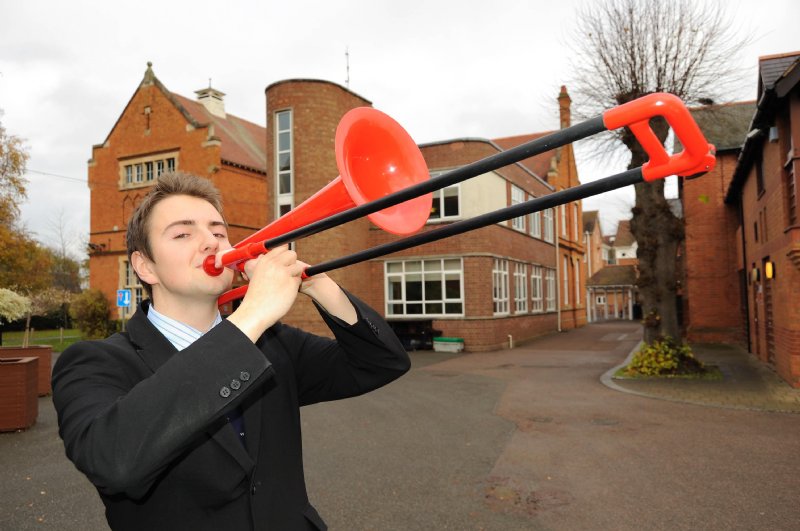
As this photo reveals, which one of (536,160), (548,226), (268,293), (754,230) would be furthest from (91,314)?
(268,293)

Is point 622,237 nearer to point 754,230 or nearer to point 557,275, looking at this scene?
point 557,275

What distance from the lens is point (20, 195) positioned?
978 inches

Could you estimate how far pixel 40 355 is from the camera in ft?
39.0

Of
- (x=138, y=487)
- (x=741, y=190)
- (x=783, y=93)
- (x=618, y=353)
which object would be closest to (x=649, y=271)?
(x=783, y=93)

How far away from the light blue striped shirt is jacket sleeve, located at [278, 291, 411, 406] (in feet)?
1.32

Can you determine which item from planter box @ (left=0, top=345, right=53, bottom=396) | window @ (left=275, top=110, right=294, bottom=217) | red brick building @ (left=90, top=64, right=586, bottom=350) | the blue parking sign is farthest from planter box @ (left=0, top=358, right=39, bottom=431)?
window @ (left=275, top=110, right=294, bottom=217)

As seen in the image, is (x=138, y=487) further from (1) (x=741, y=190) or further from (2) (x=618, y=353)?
(1) (x=741, y=190)

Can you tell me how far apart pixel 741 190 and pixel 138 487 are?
2331cm

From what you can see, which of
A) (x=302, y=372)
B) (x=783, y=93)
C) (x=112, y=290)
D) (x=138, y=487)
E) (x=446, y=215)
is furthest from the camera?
(x=112, y=290)

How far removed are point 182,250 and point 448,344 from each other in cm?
2050

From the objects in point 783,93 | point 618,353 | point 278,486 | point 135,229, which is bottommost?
point 618,353

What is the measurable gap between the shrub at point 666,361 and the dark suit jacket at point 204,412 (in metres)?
13.4

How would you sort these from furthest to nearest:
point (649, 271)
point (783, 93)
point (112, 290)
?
point (112, 290)
point (649, 271)
point (783, 93)

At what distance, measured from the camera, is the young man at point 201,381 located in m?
1.33
